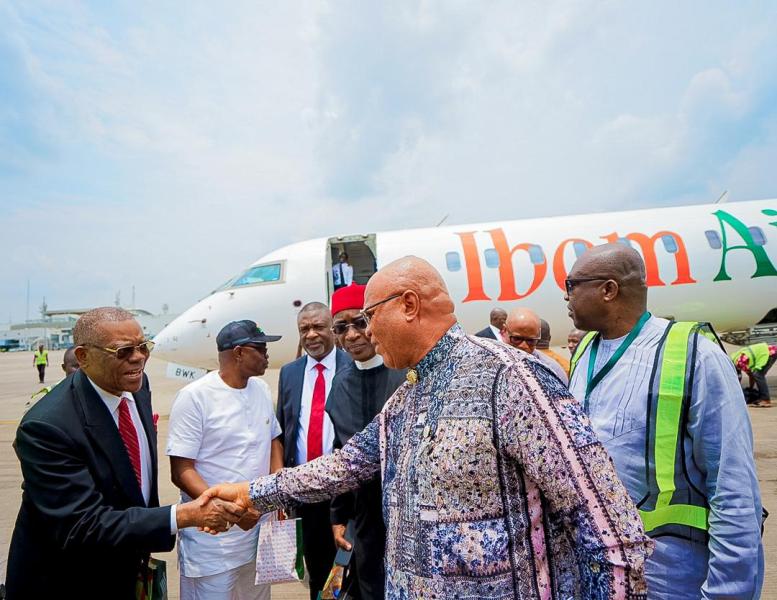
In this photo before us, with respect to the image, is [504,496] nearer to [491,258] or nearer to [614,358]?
[614,358]

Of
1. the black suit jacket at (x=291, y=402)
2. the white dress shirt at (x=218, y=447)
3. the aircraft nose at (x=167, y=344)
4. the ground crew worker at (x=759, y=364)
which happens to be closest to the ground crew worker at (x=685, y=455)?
the black suit jacket at (x=291, y=402)

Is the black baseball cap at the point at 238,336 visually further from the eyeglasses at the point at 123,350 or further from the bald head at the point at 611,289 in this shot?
the bald head at the point at 611,289

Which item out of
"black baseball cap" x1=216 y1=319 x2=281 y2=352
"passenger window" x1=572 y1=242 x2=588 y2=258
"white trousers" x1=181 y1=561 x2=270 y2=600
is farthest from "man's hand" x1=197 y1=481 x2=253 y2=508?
"passenger window" x1=572 y1=242 x2=588 y2=258

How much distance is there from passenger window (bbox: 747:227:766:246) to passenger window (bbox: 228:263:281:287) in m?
10.6

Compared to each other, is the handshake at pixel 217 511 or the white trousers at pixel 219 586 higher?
the handshake at pixel 217 511

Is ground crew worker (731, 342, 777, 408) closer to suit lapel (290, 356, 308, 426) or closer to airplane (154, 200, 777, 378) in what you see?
airplane (154, 200, 777, 378)

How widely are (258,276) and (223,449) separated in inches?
336

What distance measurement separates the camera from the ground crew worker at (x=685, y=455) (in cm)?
177

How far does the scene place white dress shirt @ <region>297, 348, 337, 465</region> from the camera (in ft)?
11.0

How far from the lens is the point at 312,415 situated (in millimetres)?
3477

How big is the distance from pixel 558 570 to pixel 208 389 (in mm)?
2220

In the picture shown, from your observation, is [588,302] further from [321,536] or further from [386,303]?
[321,536]

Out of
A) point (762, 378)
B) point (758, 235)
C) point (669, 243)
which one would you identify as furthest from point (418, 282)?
point (758, 235)

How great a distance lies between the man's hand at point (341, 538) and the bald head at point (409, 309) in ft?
4.74
